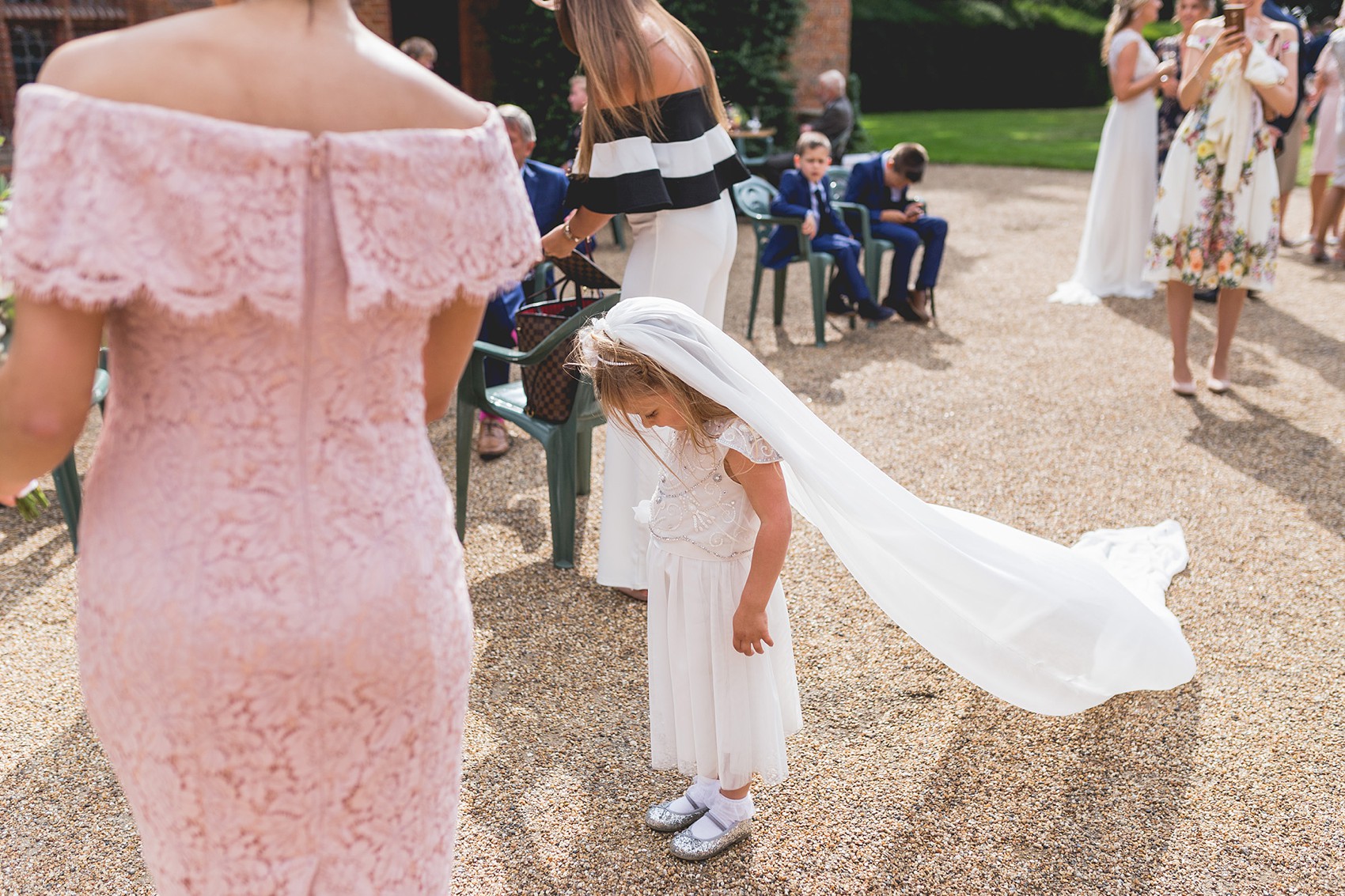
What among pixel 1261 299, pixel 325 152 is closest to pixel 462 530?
pixel 325 152

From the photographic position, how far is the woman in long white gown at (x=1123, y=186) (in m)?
7.71

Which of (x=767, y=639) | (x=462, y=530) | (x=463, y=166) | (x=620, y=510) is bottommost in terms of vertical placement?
(x=462, y=530)

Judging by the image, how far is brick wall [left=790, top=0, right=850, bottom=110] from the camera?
13.4 metres

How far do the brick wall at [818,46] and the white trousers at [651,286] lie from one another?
34.1 ft

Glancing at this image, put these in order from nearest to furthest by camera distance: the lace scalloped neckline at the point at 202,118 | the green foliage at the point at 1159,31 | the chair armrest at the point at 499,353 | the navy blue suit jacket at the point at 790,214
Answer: the lace scalloped neckline at the point at 202,118
the chair armrest at the point at 499,353
the navy blue suit jacket at the point at 790,214
the green foliage at the point at 1159,31

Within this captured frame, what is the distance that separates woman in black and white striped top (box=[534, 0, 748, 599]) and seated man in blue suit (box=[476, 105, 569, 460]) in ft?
5.04

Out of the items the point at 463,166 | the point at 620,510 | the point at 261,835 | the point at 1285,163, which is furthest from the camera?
the point at 1285,163

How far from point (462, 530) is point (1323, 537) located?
3.33m

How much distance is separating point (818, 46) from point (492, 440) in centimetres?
986

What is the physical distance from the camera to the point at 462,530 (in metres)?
4.37

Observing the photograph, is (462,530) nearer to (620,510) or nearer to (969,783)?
(620,510)

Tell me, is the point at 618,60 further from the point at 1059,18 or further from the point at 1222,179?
the point at 1059,18

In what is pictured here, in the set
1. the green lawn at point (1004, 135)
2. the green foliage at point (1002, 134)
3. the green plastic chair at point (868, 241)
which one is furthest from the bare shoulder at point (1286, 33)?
the green foliage at point (1002, 134)

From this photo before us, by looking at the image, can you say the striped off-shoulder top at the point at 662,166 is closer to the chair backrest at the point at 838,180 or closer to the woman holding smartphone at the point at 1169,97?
the woman holding smartphone at the point at 1169,97
